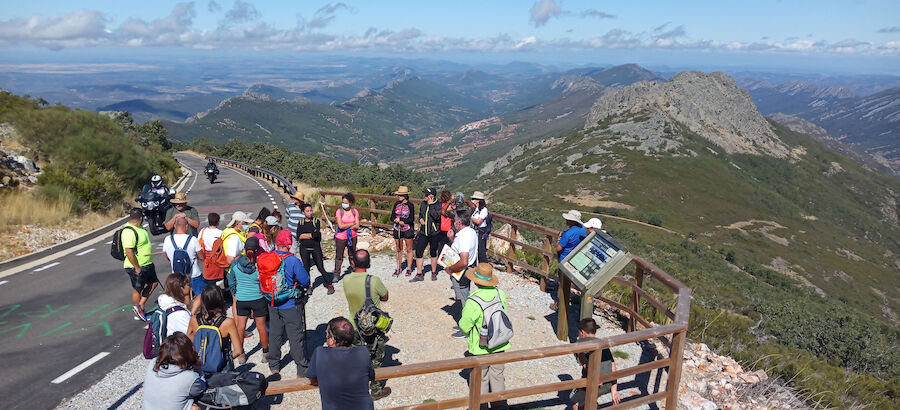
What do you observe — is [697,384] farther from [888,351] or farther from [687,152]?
[687,152]

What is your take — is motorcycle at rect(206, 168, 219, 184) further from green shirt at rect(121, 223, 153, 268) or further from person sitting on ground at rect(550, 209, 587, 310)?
person sitting on ground at rect(550, 209, 587, 310)

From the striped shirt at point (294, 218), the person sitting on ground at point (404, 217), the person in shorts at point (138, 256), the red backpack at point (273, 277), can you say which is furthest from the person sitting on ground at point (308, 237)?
the red backpack at point (273, 277)

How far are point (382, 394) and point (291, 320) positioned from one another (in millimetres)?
1381

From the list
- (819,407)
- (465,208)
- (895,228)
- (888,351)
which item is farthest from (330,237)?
(895,228)

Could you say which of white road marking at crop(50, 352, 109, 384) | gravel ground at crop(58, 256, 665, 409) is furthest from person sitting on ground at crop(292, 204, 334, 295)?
white road marking at crop(50, 352, 109, 384)

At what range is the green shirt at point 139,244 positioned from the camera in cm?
709

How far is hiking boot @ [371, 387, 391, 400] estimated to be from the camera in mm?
5281

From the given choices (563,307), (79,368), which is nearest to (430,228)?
(563,307)

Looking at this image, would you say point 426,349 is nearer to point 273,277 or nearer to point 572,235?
point 273,277

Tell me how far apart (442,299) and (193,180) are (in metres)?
26.6

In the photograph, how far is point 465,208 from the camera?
25.4ft

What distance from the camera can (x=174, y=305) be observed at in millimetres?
4723

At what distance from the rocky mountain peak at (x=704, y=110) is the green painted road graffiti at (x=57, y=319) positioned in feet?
478

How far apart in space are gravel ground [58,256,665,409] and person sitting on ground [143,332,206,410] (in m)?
1.97
